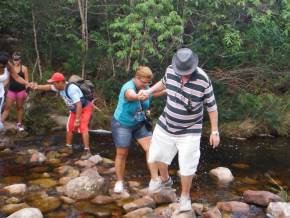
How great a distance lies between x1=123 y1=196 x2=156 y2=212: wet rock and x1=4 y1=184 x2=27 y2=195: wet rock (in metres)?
1.48

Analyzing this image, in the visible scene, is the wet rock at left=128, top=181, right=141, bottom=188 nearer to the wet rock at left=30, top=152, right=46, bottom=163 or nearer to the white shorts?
the white shorts

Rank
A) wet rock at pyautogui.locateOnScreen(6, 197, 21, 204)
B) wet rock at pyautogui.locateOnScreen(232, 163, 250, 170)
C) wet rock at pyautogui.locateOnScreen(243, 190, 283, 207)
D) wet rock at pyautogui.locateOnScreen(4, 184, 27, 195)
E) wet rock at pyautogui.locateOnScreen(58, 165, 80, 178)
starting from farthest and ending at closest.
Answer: wet rock at pyautogui.locateOnScreen(232, 163, 250, 170), wet rock at pyautogui.locateOnScreen(58, 165, 80, 178), wet rock at pyautogui.locateOnScreen(4, 184, 27, 195), wet rock at pyautogui.locateOnScreen(243, 190, 283, 207), wet rock at pyautogui.locateOnScreen(6, 197, 21, 204)

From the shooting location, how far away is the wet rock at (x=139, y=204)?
5816 mm

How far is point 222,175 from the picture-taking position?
7391 mm

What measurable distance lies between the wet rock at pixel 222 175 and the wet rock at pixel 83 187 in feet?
6.59

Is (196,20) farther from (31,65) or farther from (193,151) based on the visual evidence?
(193,151)

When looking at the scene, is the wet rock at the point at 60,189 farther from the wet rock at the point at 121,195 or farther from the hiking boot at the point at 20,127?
the hiking boot at the point at 20,127

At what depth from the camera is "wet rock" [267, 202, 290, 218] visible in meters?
5.64

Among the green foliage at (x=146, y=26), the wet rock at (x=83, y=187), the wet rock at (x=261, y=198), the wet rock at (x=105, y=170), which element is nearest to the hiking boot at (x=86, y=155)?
the wet rock at (x=105, y=170)

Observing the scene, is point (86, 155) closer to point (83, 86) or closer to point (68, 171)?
point (68, 171)

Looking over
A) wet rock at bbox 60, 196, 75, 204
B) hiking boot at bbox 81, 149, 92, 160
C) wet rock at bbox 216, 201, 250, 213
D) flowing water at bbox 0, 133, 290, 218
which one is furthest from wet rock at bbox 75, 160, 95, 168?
wet rock at bbox 216, 201, 250, 213

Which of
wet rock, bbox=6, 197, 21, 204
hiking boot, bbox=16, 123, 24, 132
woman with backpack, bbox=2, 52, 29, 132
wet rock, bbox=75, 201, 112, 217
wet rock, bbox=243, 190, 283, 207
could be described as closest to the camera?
wet rock, bbox=75, 201, 112, 217

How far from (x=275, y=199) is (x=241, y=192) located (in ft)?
2.44

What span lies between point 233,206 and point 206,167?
2.09m
